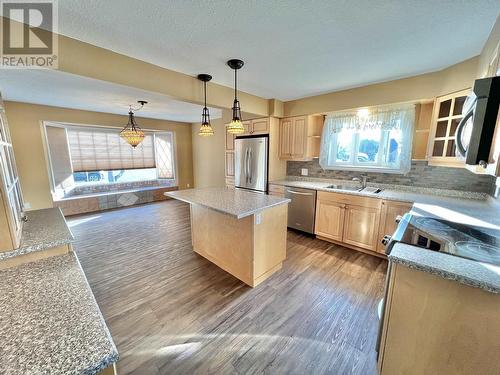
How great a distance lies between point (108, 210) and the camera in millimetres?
5082

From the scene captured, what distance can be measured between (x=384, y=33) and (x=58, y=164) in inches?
244

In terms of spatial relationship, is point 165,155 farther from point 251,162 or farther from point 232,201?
point 232,201

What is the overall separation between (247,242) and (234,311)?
2.12 ft

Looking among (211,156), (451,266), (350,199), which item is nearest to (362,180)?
(350,199)

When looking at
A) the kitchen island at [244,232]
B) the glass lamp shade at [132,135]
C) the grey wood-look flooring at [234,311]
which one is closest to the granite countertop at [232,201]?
the kitchen island at [244,232]

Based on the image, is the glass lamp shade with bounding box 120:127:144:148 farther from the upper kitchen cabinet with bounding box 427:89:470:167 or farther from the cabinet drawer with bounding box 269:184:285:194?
the upper kitchen cabinet with bounding box 427:89:470:167

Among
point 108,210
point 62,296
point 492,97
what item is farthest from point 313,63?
point 108,210

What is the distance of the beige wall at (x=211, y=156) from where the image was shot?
17.6ft

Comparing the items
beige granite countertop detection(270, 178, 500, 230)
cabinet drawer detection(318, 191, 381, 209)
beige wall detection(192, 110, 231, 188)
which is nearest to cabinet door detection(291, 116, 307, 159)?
beige granite countertop detection(270, 178, 500, 230)

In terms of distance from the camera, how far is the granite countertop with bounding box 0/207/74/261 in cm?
111

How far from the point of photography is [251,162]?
402 cm

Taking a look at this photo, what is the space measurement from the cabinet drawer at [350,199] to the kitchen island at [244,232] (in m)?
1.05

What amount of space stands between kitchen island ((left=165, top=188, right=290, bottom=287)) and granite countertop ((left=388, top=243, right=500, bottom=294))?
47.8 inches

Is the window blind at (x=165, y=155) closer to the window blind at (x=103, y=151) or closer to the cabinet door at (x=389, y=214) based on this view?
the window blind at (x=103, y=151)
